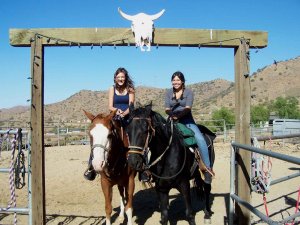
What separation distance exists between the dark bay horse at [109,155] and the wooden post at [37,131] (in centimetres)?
77

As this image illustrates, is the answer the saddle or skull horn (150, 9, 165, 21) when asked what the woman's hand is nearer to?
the saddle

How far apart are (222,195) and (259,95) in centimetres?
6817

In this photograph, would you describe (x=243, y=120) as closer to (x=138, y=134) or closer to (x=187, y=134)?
(x=187, y=134)

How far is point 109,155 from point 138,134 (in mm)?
853

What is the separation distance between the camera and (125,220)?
6.34 m

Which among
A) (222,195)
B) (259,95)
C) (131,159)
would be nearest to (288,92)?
(259,95)

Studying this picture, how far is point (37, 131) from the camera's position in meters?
5.12

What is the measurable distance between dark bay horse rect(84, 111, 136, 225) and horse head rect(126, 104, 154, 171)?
0.39 metres

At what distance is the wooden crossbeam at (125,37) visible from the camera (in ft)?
16.3

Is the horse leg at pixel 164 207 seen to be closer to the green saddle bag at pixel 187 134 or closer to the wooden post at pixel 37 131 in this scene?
the green saddle bag at pixel 187 134

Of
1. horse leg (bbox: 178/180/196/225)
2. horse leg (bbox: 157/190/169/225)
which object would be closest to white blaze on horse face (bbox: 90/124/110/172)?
horse leg (bbox: 157/190/169/225)

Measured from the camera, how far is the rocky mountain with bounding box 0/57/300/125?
69.7 meters

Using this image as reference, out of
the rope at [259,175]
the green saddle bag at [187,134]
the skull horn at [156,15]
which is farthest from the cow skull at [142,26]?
the rope at [259,175]

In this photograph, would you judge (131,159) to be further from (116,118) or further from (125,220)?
(125,220)
